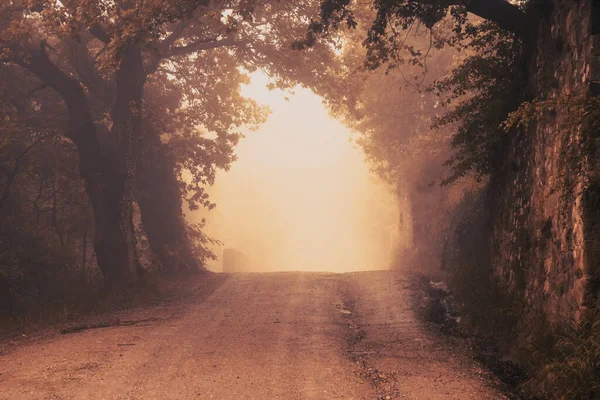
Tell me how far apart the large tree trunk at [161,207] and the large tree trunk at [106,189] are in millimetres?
4452

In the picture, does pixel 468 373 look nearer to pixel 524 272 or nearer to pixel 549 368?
pixel 549 368

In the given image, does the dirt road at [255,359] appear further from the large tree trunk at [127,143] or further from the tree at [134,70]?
the tree at [134,70]

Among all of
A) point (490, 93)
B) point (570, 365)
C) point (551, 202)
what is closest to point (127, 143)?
point (490, 93)

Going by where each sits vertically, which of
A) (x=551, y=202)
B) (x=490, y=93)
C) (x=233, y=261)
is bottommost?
(x=233, y=261)

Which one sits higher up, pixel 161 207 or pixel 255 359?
pixel 161 207

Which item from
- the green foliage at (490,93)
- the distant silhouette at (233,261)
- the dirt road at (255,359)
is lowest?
the dirt road at (255,359)

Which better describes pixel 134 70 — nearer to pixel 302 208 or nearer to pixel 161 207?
pixel 161 207

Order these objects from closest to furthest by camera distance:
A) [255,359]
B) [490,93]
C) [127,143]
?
[255,359] → [490,93] → [127,143]

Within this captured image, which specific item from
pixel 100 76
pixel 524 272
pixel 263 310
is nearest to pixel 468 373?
pixel 524 272

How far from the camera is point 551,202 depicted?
888 centimetres

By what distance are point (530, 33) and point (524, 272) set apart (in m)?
4.55

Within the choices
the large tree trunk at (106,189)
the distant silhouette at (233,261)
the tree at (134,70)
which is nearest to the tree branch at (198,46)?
the tree at (134,70)

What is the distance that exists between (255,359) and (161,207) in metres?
15.3

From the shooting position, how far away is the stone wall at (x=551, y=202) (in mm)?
7424
